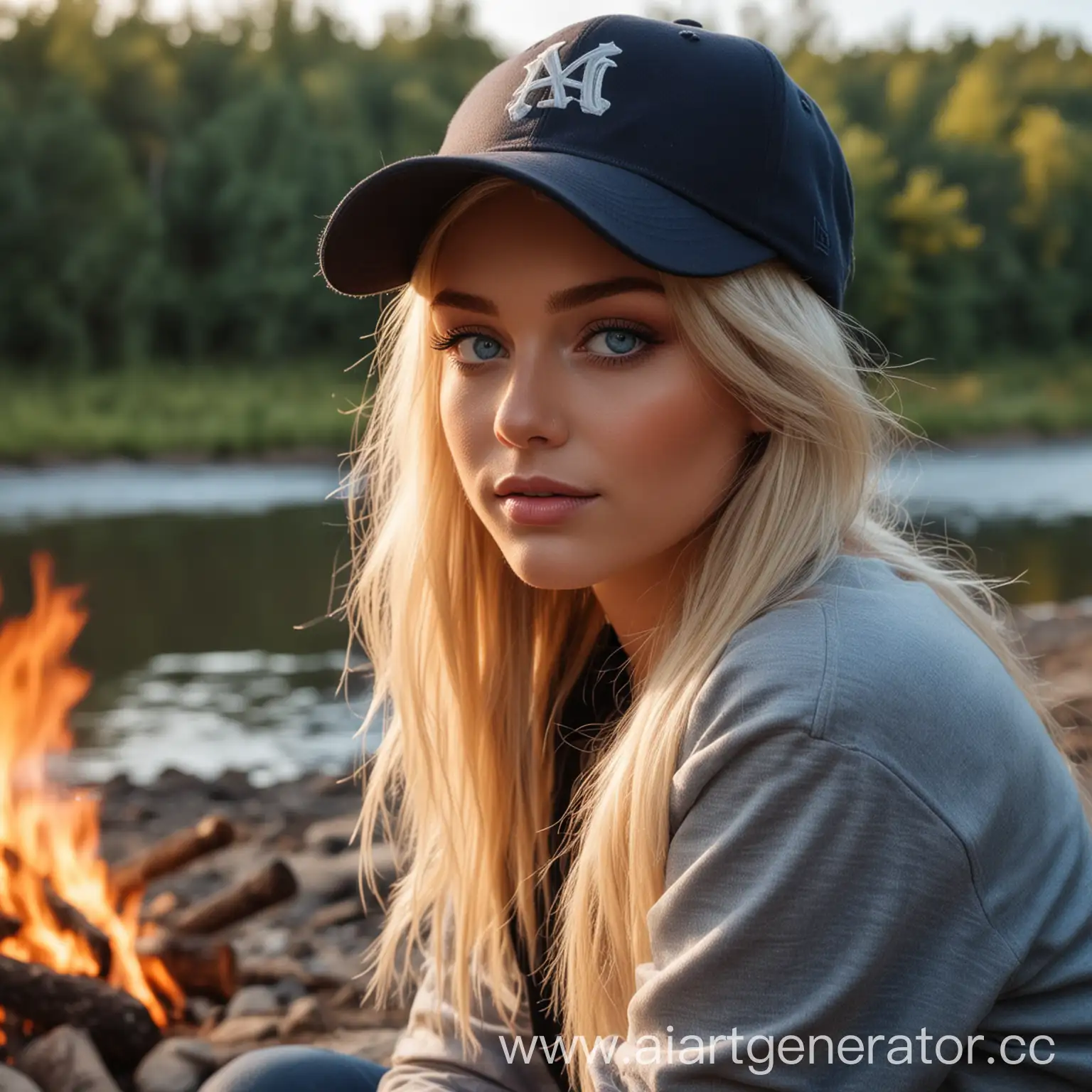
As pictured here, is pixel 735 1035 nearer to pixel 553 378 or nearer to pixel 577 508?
pixel 577 508

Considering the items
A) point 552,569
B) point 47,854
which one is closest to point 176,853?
point 47,854

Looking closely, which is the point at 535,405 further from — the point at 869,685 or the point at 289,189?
the point at 289,189

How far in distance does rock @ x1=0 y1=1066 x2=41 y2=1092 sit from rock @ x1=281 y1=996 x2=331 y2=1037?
0.59 meters

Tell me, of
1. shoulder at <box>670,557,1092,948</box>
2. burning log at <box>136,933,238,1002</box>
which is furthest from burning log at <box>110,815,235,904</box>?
shoulder at <box>670,557,1092,948</box>

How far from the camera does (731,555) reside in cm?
148

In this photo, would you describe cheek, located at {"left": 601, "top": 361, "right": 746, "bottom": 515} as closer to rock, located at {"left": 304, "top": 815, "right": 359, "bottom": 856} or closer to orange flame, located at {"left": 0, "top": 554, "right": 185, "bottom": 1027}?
orange flame, located at {"left": 0, "top": 554, "right": 185, "bottom": 1027}

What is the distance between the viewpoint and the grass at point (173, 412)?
2408 cm

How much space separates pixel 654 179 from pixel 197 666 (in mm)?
6337

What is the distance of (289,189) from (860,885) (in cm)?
3257

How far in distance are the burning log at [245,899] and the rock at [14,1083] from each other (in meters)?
0.87

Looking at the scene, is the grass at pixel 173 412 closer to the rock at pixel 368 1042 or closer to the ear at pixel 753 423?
the rock at pixel 368 1042

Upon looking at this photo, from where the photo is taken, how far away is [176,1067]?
2.49 m

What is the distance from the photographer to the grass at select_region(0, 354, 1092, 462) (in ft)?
79.8

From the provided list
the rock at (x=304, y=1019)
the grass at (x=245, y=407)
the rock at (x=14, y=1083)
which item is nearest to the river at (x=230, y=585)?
the rock at (x=304, y=1019)
